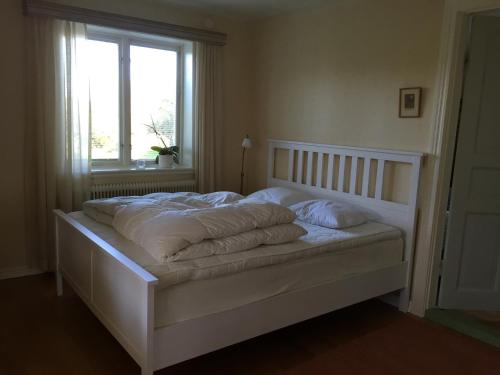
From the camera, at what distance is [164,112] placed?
4148 millimetres

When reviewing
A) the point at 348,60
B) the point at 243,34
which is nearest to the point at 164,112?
the point at 243,34

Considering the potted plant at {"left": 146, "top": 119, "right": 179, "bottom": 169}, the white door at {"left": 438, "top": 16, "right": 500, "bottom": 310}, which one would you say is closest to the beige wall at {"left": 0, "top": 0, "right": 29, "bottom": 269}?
the potted plant at {"left": 146, "top": 119, "right": 179, "bottom": 169}

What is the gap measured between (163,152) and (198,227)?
6.60 ft

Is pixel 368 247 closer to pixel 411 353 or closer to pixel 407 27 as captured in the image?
pixel 411 353

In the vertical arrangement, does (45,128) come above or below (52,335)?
above

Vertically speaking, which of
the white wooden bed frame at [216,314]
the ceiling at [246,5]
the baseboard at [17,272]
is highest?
the ceiling at [246,5]

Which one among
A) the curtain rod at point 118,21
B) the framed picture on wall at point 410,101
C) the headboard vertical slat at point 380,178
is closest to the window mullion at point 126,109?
the curtain rod at point 118,21

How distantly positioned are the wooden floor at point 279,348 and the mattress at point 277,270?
39 centimetres

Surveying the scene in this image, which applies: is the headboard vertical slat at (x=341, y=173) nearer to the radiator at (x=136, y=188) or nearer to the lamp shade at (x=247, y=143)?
the lamp shade at (x=247, y=143)

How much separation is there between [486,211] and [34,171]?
11.3 feet

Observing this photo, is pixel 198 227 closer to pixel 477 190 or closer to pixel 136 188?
pixel 136 188

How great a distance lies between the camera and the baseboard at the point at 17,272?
11.0 feet

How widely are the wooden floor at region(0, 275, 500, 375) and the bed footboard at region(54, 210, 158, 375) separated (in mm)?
225

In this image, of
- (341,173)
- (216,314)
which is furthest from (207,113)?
(216,314)
